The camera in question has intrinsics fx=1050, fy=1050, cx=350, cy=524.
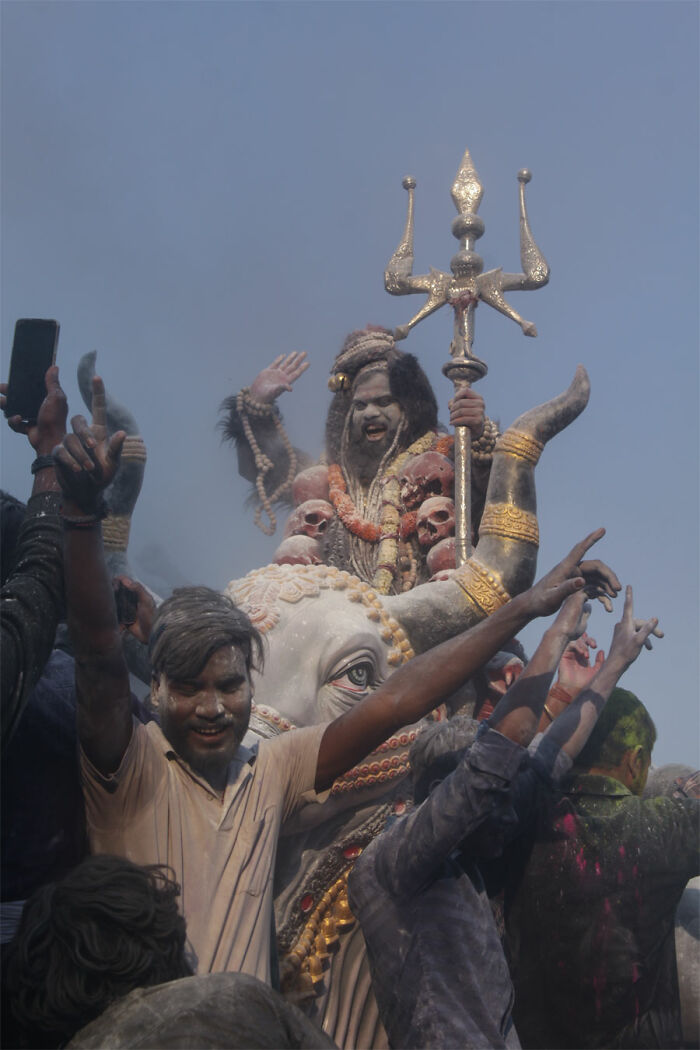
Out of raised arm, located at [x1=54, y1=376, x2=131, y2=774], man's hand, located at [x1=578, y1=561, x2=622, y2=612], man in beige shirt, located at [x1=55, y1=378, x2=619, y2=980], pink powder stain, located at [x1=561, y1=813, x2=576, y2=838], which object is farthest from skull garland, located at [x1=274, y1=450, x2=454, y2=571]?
raised arm, located at [x1=54, y1=376, x2=131, y2=774]

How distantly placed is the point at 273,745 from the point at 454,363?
133 inches

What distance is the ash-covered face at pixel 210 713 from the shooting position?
296 centimetres

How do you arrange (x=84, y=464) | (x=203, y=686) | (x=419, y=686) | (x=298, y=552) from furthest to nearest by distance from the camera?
(x=298, y=552), (x=419, y=686), (x=203, y=686), (x=84, y=464)

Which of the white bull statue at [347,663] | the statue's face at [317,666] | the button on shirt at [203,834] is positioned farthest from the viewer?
the statue's face at [317,666]

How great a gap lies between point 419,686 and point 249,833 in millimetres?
645

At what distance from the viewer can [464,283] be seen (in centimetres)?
635

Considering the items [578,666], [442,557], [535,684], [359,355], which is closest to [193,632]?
[535,684]

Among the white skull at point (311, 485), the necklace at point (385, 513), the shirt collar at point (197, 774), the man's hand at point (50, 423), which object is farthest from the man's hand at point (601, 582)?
the white skull at point (311, 485)

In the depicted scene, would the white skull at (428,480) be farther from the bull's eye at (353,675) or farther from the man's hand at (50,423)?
the man's hand at (50,423)

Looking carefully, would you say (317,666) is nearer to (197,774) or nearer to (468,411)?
(197,774)

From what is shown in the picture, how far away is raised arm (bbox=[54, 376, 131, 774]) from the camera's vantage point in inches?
105

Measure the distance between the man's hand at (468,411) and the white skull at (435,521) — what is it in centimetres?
43

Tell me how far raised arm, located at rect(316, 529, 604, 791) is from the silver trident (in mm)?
2404

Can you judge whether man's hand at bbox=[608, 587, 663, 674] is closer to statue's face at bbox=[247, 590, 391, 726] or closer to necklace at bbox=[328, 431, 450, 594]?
statue's face at bbox=[247, 590, 391, 726]
